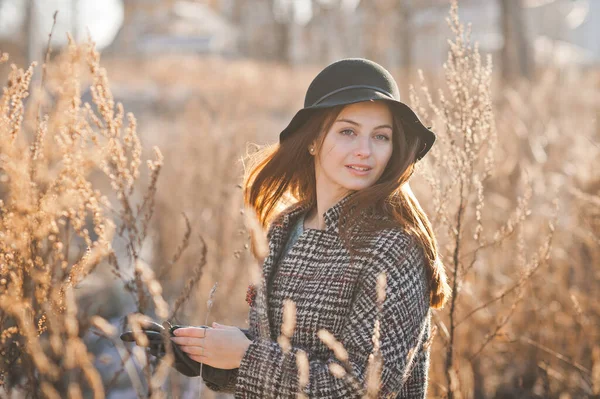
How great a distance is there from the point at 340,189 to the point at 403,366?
67 centimetres

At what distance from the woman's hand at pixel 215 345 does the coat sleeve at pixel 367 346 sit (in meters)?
0.04

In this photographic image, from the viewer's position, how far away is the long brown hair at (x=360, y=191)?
201 centimetres

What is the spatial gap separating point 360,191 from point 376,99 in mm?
300

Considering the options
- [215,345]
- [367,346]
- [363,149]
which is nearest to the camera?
[367,346]

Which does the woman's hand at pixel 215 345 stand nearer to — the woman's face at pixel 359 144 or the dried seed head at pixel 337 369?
the dried seed head at pixel 337 369

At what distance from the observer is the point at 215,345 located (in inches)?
76.1

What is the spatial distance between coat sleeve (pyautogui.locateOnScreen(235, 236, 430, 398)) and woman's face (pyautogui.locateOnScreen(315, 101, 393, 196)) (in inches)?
11.7

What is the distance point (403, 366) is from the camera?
179cm

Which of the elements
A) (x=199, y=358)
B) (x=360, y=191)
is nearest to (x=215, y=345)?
(x=199, y=358)

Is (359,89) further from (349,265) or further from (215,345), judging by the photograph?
(215,345)

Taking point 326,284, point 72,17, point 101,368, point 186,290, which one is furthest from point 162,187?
point 72,17

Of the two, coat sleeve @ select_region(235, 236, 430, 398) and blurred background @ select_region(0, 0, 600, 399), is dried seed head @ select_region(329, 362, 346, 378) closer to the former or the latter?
coat sleeve @ select_region(235, 236, 430, 398)

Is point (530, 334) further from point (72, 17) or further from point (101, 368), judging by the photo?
point (72, 17)

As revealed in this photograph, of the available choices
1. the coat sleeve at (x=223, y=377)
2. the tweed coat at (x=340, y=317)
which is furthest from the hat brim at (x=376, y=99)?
the coat sleeve at (x=223, y=377)
